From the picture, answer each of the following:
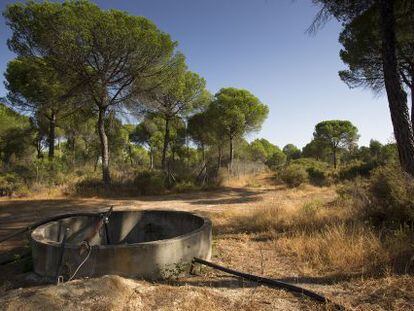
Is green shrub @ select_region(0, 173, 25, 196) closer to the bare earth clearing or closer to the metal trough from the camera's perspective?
the metal trough

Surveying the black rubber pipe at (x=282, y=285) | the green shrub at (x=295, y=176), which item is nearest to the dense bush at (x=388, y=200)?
the black rubber pipe at (x=282, y=285)

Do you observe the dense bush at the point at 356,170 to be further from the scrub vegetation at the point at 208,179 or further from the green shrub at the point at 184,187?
the green shrub at the point at 184,187

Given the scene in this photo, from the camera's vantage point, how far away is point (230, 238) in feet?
23.3

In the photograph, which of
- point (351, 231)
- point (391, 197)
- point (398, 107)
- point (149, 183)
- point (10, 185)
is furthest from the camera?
point (149, 183)

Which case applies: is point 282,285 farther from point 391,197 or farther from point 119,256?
point 391,197

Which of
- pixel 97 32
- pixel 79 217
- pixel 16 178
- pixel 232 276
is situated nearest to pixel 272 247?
pixel 232 276

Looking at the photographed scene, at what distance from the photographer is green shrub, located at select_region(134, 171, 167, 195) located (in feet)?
52.6

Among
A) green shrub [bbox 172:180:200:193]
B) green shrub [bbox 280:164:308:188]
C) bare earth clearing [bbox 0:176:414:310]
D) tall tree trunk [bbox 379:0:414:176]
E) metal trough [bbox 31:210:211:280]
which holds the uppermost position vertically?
tall tree trunk [bbox 379:0:414:176]

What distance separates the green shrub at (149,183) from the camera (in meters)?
16.0

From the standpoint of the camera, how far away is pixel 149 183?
16125mm

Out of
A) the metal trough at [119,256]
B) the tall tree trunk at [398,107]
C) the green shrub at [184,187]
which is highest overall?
the tall tree trunk at [398,107]

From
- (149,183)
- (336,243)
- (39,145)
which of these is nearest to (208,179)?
(149,183)

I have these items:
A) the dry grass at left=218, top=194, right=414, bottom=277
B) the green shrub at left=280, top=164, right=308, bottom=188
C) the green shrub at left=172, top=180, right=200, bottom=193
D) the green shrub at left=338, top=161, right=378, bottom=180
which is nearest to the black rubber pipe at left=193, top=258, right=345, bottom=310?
the dry grass at left=218, top=194, right=414, bottom=277

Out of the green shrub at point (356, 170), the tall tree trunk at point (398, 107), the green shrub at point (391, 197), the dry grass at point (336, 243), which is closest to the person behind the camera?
the dry grass at point (336, 243)
